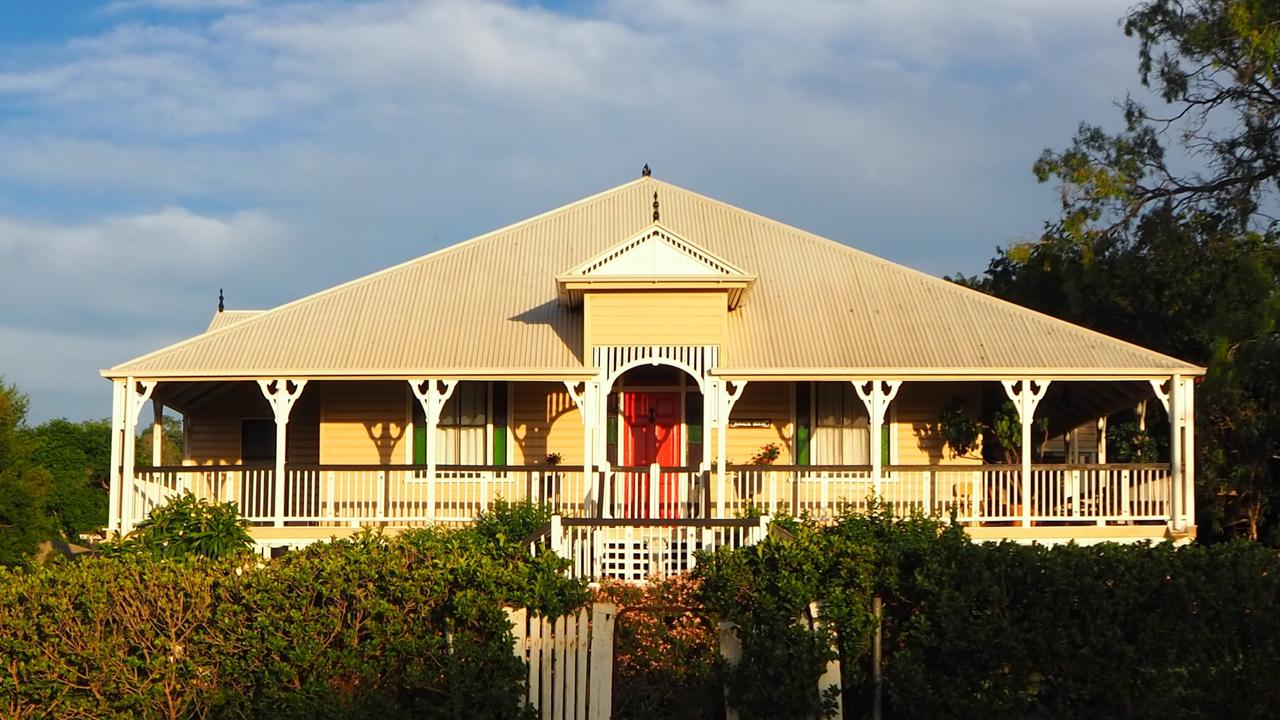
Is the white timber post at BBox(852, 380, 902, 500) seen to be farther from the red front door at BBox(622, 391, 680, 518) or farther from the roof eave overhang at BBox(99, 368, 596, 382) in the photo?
the roof eave overhang at BBox(99, 368, 596, 382)

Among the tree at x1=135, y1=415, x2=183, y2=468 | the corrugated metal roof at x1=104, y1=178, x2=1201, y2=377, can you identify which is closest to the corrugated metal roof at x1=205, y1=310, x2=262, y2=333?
the corrugated metal roof at x1=104, y1=178, x2=1201, y2=377

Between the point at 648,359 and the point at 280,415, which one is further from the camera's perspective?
the point at 648,359

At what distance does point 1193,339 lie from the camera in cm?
3447

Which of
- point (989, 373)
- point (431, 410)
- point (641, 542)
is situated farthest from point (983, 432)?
point (431, 410)

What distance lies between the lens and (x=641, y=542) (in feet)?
61.9

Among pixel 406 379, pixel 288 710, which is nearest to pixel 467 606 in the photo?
pixel 288 710

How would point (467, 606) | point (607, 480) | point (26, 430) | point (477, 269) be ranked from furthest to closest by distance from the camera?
point (26, 430)
point (477, 269)
point (607, 480)
point (467, 606)

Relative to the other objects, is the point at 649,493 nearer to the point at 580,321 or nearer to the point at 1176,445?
the point at 580,321

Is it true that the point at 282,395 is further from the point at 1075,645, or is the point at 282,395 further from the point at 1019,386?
the point at 1075,645

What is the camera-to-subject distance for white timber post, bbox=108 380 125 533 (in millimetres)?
22047

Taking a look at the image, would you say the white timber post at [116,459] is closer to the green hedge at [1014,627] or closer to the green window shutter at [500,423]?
the green window shutter at [500,423]

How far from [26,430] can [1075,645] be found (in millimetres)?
37330

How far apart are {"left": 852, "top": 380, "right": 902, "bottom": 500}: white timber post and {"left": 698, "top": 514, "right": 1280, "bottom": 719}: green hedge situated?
8.33 meters

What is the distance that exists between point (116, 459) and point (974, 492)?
12.5 metres
